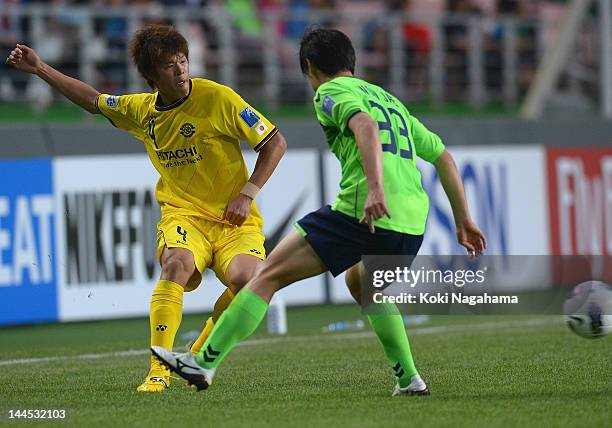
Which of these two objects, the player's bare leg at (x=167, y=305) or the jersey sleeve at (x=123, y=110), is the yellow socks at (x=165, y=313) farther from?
the jersey sleeve at (x=123, y=110)

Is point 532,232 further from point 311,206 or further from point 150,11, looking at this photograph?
point 150,11

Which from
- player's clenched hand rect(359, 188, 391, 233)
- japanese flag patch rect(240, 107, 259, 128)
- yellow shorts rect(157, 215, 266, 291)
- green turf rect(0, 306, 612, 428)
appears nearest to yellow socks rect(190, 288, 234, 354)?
yellow shorts rect(157, 215, 266, 291)

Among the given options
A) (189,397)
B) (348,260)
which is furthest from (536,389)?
(189,397)

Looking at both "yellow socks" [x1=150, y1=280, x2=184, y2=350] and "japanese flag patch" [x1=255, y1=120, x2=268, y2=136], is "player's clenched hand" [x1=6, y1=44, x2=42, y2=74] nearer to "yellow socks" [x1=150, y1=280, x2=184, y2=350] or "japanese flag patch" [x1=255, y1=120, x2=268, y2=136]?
"japanese flag patch" [x1=255, y1=120, x2=268, y2=136]

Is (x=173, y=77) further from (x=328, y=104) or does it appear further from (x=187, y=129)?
(x=328, y=104)

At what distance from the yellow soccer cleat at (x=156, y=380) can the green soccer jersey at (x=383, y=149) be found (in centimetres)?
161

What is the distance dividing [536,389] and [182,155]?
2.49 meters

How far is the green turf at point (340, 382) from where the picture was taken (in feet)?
19.5

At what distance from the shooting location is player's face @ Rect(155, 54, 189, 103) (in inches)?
281

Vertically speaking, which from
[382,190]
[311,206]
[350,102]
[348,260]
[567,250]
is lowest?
[567,250]

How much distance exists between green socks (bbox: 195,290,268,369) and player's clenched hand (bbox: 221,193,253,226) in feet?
3.46

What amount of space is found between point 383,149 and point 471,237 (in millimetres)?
722

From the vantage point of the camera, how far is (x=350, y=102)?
→ 20.1 ft

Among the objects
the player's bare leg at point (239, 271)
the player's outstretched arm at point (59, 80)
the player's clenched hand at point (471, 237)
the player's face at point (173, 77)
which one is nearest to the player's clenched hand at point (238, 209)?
the player's bare leg at point (239, 271)
